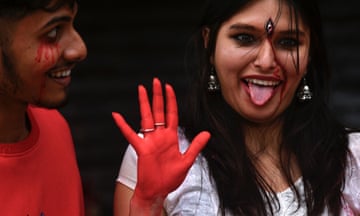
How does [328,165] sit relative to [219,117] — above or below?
below

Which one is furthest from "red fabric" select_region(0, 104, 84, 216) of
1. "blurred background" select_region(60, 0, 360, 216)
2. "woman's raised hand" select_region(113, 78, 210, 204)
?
"blurred background" select_region(60, 0, 360, 216)

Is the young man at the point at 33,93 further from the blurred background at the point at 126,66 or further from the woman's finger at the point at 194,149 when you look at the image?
the blurred background at the point at 126,66

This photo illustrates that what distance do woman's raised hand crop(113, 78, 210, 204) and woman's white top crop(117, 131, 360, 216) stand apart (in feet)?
0.91

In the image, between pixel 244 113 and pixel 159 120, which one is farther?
pixel 244 113

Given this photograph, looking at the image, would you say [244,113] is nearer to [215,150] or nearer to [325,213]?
[215,150]

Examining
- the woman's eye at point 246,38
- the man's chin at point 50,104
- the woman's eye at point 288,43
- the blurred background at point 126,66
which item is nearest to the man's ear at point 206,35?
the woman's eye at point 246,38

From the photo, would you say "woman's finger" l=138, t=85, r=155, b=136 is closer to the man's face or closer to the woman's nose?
the man's face

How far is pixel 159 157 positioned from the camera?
9.12 feet

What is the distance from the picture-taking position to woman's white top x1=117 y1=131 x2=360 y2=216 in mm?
3084

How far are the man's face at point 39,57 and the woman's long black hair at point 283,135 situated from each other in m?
0.56

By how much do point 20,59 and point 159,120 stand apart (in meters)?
0.48

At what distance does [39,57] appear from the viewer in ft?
9.12

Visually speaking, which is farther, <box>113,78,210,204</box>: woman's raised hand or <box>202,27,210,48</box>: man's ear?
<box>202,27,210,48</box>: man's ear

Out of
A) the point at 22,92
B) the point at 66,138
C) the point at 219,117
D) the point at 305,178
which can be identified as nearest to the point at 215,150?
the point at 219,117
